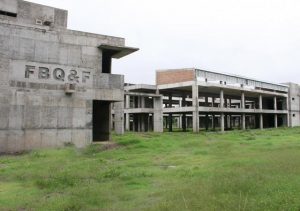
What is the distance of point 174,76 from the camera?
48.7 meters

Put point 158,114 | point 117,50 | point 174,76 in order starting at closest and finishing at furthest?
A: point 117,50 → point 158,114 → point 174,76

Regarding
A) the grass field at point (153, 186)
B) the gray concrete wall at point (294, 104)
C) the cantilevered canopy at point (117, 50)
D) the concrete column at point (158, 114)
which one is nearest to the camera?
the grass field at point (153, 186)

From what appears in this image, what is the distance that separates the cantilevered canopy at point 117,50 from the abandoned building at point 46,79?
0.08 meters

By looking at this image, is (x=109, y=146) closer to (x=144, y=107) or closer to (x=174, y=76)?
(x=174, y=76)

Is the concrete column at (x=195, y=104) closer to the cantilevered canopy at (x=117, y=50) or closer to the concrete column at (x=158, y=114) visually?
the concrete column at (x=158, y=114)

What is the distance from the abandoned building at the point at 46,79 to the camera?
22516 millimetres

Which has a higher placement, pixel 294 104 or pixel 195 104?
pixel 294 104

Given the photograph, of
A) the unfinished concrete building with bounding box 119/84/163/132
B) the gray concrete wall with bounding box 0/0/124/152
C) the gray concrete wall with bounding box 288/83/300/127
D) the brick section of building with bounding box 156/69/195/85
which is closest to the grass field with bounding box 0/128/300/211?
the gray concrete wall with bounding box 0/0/124/152

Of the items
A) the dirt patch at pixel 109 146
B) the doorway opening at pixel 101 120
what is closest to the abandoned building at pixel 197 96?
the doorway opening at pixel 101 120

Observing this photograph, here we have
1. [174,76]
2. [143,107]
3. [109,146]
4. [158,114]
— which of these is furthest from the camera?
[143,107]

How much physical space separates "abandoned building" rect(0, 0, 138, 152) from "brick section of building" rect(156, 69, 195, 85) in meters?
20.3

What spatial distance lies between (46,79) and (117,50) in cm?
655

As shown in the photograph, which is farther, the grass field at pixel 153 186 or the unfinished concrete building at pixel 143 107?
the unfinished concrete building at pixel 143 107

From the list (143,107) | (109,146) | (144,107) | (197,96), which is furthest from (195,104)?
(109,146)
